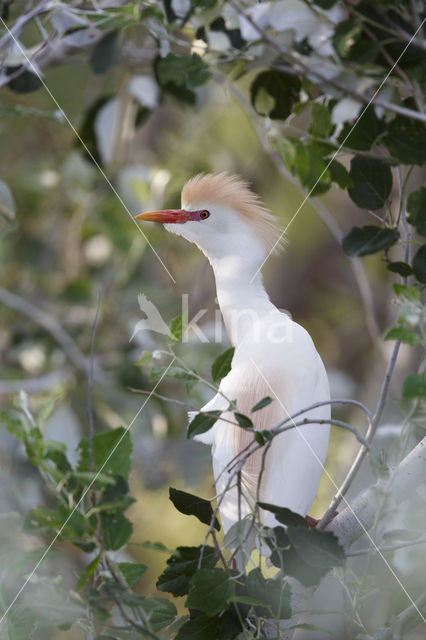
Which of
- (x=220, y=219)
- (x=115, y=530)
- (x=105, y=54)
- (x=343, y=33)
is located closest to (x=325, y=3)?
(x=343, y=33)

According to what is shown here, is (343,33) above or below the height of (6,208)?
above

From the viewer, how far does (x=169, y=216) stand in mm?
850

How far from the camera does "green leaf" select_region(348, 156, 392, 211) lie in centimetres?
74

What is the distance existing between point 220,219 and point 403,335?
369mm

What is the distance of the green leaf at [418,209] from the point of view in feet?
2.32

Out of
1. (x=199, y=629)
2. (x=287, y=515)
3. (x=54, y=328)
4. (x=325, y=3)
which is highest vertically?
(x=325, y=3)

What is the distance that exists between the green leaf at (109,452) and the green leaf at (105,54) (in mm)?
675

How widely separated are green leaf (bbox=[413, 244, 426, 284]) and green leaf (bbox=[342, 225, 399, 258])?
0.11 feet

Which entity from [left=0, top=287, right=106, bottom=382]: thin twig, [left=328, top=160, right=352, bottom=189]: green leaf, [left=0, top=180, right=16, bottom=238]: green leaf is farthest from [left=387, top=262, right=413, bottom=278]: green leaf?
[left=0, top=287, right=106, bottom=382]: thin twig

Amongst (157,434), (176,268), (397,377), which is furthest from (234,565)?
(176,268)

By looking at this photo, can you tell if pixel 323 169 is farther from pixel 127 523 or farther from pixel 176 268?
pixel 176 268

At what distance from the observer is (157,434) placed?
1625 mm

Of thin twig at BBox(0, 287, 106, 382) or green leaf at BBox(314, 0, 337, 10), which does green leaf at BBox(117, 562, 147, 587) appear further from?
thin twig at BBox(0, 287, 106, 382)

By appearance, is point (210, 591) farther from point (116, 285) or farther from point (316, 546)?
point (116, 285)
